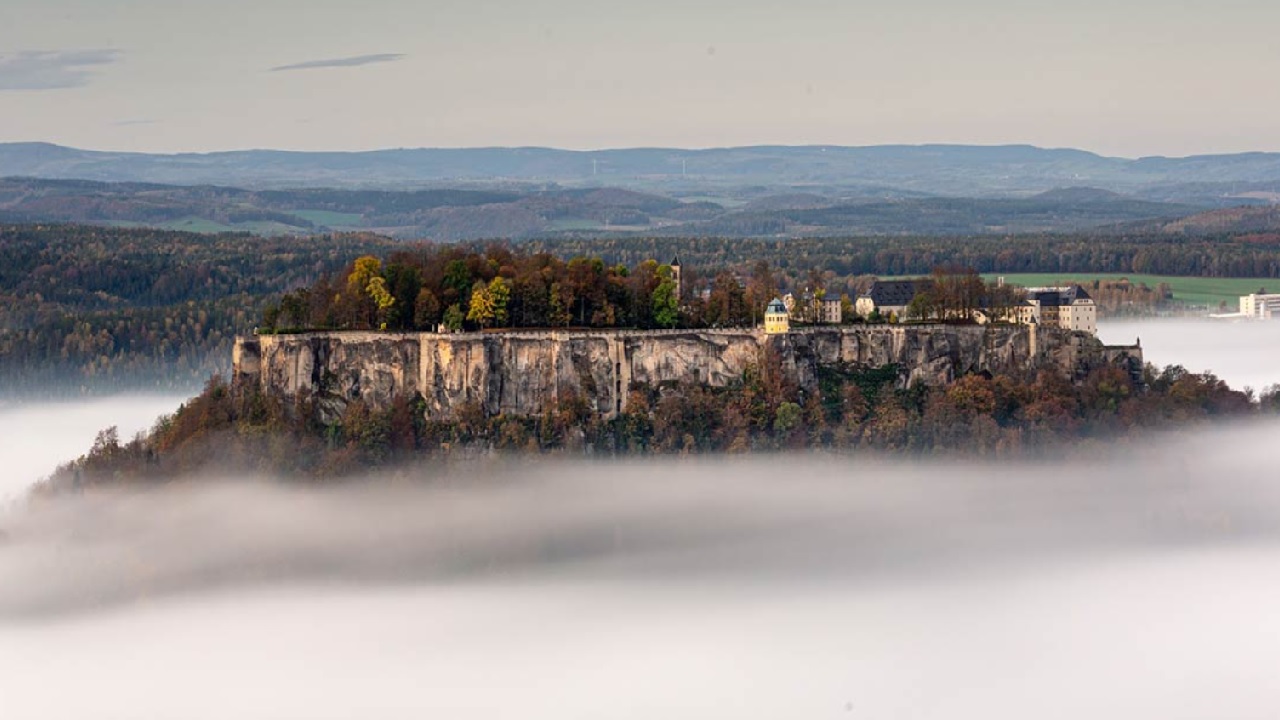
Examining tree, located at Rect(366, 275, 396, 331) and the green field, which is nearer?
tree, located at Rect(366, 275, 396, 331)

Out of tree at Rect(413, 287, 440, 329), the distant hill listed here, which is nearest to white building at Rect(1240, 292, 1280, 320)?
the distant hill

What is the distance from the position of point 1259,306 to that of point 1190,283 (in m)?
13.8

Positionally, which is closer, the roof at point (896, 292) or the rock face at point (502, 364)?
the rock face at point (502, 364)

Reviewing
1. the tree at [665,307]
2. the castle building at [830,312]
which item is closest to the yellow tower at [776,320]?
the tree at [665,307]

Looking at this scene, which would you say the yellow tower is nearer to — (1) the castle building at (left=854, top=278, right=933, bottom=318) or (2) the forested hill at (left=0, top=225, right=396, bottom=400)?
→ (1) the castle building at (left=854, top=278, right=933, bottom=318)

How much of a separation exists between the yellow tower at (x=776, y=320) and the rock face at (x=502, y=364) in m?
0.45

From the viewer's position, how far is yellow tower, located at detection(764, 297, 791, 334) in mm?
67062

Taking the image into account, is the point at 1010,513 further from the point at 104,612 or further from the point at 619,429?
the point at 104,612

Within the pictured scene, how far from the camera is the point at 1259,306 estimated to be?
114188mm

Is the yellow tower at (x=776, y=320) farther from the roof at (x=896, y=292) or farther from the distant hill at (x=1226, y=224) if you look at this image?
the distant hill at (x=1226, y=224)

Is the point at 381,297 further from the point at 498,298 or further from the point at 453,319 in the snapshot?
the point at 498,298

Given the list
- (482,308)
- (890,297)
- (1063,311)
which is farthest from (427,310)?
(1063,311)

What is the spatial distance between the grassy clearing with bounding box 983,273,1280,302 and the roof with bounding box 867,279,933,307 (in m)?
37.3

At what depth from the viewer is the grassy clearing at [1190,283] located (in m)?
118
